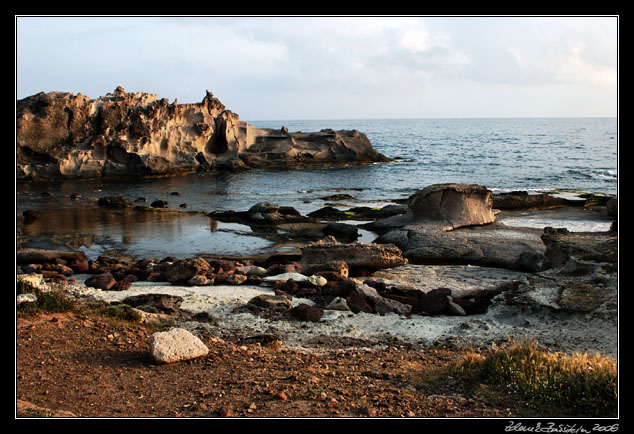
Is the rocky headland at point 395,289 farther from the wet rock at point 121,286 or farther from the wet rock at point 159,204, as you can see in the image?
the wet rock at point 159,204

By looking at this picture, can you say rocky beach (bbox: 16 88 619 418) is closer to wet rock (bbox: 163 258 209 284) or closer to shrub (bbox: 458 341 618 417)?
wet rock (bbox: 163 258 209 284)

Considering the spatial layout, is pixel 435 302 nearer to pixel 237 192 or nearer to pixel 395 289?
pixel 395 289

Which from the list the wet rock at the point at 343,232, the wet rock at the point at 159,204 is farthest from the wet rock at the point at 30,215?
the wet rock at the point at 343,232

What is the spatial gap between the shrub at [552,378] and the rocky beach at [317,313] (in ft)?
1.64

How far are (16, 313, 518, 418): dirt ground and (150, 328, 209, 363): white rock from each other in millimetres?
97

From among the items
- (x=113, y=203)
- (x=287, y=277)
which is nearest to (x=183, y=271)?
(x=287, y=277)

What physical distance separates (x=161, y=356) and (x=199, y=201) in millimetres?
23275

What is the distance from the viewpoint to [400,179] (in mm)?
44062

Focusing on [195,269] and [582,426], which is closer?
[582,426]

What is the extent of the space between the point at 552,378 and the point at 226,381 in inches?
146

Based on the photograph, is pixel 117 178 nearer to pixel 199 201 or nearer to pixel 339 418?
pixel 199 201

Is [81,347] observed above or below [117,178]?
below

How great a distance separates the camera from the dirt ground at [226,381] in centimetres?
591

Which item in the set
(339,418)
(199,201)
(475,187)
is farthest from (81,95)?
(339,418)
